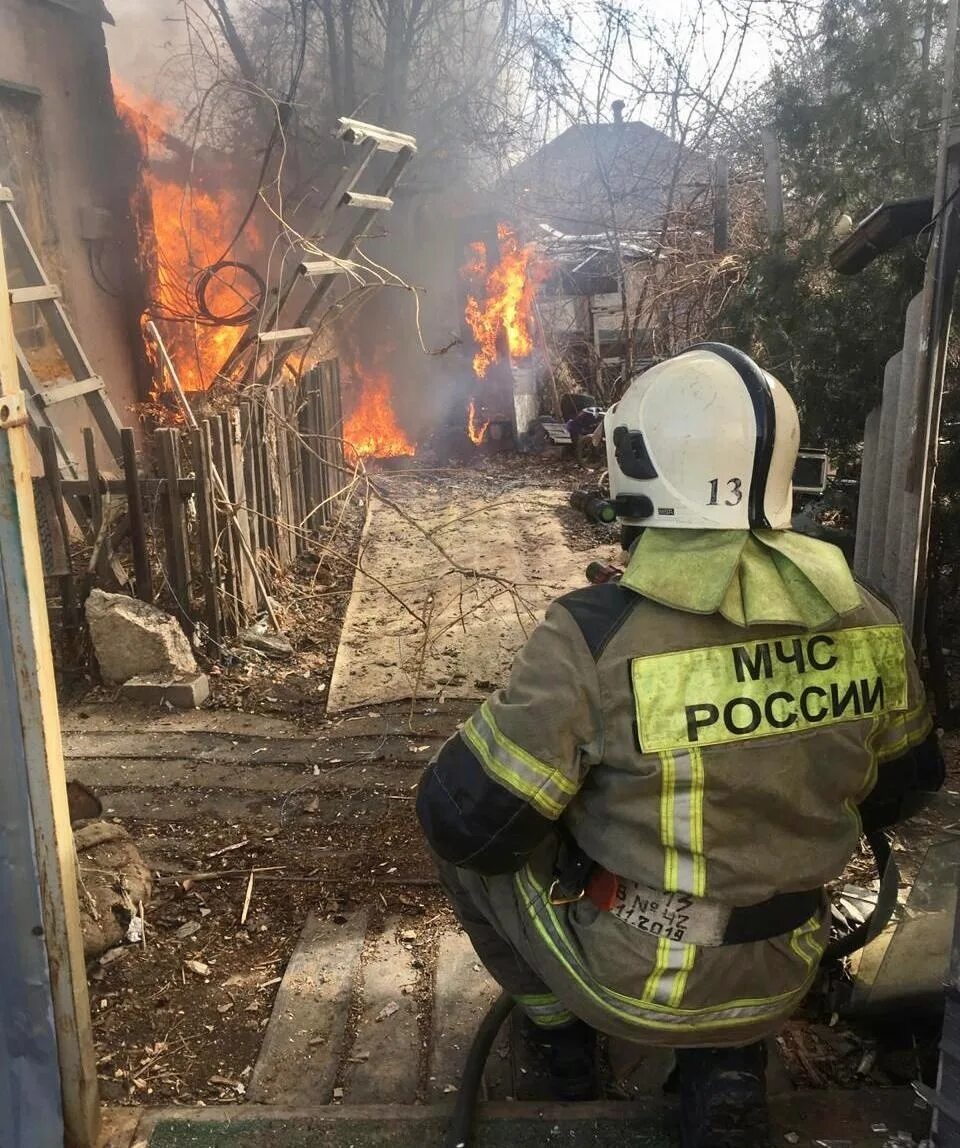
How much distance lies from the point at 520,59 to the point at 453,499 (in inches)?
356

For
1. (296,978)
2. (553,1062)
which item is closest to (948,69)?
(553,1062)

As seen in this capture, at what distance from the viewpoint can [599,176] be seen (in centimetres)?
1401

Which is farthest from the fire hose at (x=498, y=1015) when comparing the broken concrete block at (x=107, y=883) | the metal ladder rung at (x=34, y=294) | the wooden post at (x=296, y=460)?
the metal ladder rung at (x=34, y=294)

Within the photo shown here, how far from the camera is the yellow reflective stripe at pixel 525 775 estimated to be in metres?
1.88

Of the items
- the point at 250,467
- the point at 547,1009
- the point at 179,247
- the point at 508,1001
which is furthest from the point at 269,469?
the point at 179,247

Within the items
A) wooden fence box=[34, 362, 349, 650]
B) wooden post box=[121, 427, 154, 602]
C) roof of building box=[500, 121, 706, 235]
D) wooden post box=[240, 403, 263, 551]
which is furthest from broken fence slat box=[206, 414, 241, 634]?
roof of building box=[500, 121, 706, 235]

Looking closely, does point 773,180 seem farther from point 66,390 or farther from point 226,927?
point 226,927

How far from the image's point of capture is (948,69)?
10.6 ft

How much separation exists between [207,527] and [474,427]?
28.2ft

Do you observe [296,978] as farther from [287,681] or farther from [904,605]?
[287,681]

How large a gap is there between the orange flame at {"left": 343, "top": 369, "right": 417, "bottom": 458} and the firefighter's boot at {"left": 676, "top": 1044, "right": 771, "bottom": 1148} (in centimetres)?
1120

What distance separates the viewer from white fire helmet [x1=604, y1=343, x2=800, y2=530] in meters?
1.92

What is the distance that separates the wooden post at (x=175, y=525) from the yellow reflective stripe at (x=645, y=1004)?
4.24 m

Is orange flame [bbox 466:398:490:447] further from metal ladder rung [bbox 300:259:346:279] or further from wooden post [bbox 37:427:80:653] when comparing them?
wooden post [bbox 37:427:80:653]
